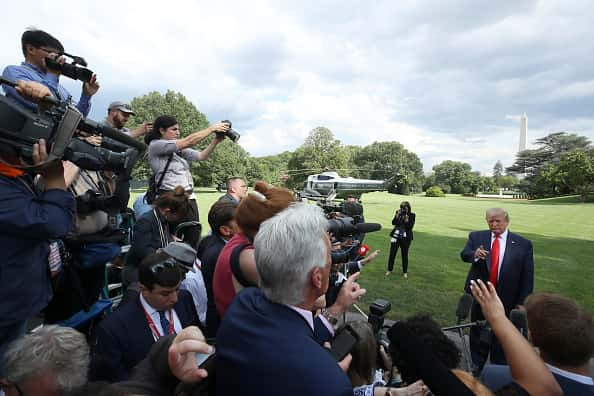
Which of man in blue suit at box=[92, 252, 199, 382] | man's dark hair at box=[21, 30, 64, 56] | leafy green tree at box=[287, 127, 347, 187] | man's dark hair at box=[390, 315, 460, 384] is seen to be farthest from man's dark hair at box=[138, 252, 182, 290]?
leafy green tree at box=[287, 127, 347, 187]

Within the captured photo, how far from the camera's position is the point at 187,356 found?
4.63 ft

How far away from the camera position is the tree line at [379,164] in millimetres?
51938

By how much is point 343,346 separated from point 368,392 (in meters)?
0.39

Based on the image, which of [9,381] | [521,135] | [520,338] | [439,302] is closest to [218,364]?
[9,381]

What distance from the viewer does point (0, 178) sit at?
199cm

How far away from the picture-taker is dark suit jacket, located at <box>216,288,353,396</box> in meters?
1.14

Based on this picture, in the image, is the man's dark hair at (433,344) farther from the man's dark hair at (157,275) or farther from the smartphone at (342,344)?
the man's dark hair at (157,275)

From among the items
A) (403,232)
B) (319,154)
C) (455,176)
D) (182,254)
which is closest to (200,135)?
(182,254)

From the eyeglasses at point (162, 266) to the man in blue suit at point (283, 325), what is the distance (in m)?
1.22

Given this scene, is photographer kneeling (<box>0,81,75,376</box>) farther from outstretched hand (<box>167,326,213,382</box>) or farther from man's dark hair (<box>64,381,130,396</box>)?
outstretched hand (<box>167,326,213,382</box>)

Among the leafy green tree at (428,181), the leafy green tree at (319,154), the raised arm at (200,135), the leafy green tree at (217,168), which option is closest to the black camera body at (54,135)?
the raised arm at (200,135)

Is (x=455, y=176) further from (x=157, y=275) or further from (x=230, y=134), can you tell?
Result: (x=157, y=275)

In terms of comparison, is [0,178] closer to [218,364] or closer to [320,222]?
[218,364]

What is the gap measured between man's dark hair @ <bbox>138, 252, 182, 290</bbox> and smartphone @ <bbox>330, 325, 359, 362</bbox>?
151 cm
